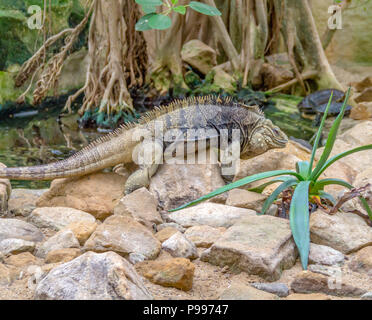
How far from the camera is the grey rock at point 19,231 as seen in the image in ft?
8.16

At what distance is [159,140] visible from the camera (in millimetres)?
3438

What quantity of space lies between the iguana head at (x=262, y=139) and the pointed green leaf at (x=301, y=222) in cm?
115

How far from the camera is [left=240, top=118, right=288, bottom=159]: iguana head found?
3.64 metres

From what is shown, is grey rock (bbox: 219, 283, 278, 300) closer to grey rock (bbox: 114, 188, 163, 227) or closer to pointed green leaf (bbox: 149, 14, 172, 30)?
grey rock (bbox: 114, 188, 163, 227)

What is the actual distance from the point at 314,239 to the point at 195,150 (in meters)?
1.29

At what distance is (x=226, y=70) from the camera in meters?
7.88

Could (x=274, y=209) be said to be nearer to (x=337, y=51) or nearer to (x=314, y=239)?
(x=314, y=239)

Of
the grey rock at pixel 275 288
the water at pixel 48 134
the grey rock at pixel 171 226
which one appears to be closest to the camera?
the grey rock at pixel 275 288

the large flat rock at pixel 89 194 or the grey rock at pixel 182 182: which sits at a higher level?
the grey rock at pixel 182 182

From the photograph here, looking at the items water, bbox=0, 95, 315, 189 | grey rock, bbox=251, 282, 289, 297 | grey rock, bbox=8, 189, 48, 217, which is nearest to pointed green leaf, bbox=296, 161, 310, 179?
Result: grey rock, bbox=251, 282, 289, 297

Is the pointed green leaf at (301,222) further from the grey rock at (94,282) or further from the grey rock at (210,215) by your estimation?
the grey rock at (94,282)

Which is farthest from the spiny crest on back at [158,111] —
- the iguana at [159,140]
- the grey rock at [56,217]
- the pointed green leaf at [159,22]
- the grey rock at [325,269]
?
the grey rock at [325,269]

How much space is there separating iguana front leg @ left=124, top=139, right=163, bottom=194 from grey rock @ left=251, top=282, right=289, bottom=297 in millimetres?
1525
